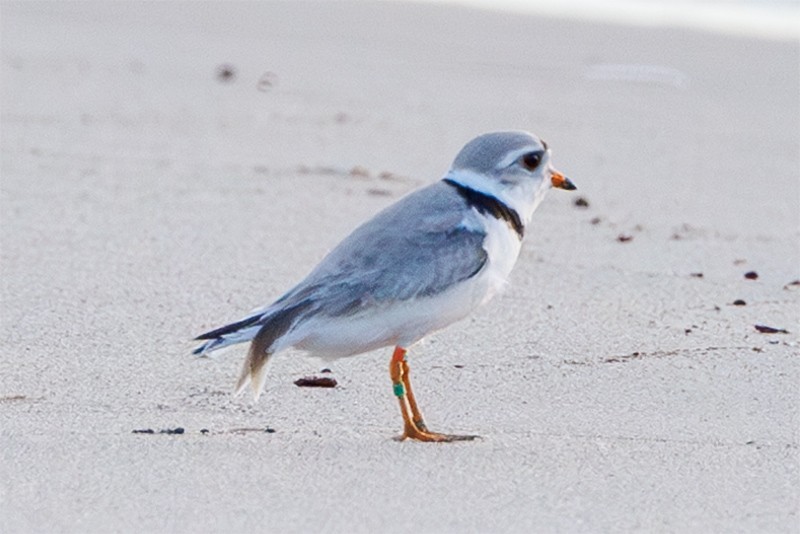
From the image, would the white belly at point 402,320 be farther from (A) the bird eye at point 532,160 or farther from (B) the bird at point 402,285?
(A) the bird eye at point 532,160

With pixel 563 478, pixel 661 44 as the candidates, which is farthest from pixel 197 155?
pixel 661 44

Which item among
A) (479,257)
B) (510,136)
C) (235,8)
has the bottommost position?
(235,8)

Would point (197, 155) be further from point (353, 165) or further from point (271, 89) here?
point (271, 89)

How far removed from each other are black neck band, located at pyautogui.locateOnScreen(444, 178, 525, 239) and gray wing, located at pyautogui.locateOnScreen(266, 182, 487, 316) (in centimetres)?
5

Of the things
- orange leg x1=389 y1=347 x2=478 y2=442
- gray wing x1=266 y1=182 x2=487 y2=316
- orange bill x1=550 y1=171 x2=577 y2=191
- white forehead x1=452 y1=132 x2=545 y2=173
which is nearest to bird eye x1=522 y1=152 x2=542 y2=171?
white forehead x1=452 y1=132 x2=545 y2=173

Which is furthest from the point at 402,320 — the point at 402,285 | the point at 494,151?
the point at 494,151

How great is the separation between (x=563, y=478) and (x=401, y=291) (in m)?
0.63

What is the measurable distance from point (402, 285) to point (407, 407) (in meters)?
0.35

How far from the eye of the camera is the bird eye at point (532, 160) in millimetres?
4242

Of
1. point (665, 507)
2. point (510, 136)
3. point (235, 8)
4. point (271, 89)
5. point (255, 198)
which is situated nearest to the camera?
point (665, 507)

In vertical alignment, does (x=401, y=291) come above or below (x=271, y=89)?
above

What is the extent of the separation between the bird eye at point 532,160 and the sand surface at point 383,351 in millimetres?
673

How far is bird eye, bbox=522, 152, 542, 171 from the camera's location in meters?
4.24

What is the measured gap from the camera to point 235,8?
43.5 feet
